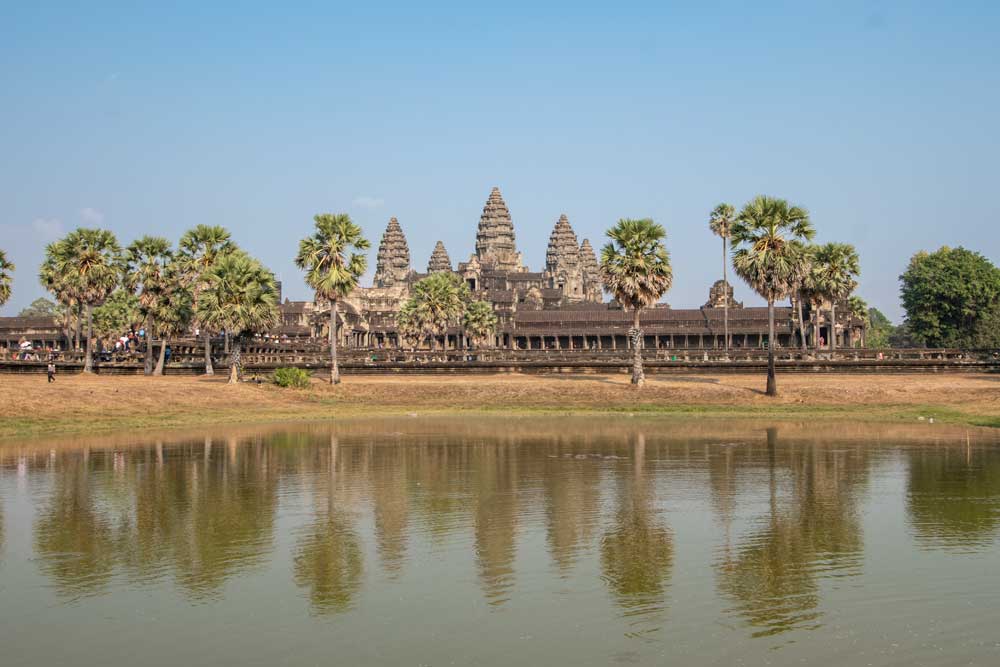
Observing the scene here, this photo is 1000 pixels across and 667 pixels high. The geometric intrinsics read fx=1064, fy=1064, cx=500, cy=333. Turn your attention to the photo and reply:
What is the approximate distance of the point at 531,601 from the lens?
16156mm

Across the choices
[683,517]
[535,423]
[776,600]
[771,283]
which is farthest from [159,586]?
[771,283]

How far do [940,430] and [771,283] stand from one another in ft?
54.9

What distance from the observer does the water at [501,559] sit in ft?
46.0

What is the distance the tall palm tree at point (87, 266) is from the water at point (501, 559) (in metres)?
40.5

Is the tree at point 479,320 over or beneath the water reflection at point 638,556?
over

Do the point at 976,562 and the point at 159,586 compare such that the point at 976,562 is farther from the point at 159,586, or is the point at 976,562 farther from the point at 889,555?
the point at 159,586

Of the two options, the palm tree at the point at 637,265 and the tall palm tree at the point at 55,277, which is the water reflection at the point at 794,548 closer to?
the palm tree at the point at 637,265

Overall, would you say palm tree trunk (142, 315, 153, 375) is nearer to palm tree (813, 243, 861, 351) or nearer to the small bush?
the small bush

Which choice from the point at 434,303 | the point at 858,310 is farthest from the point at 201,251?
the point at 858,310

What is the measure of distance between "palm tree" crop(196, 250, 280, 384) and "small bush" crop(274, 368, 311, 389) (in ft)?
9.36

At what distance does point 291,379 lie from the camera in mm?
64625

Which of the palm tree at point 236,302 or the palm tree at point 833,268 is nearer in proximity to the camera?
the palm tree at point 236,302

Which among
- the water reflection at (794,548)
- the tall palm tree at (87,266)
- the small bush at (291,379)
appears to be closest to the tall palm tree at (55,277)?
the tall palm tree at (87,266)

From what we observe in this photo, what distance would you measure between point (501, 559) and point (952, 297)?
96.1 metres
